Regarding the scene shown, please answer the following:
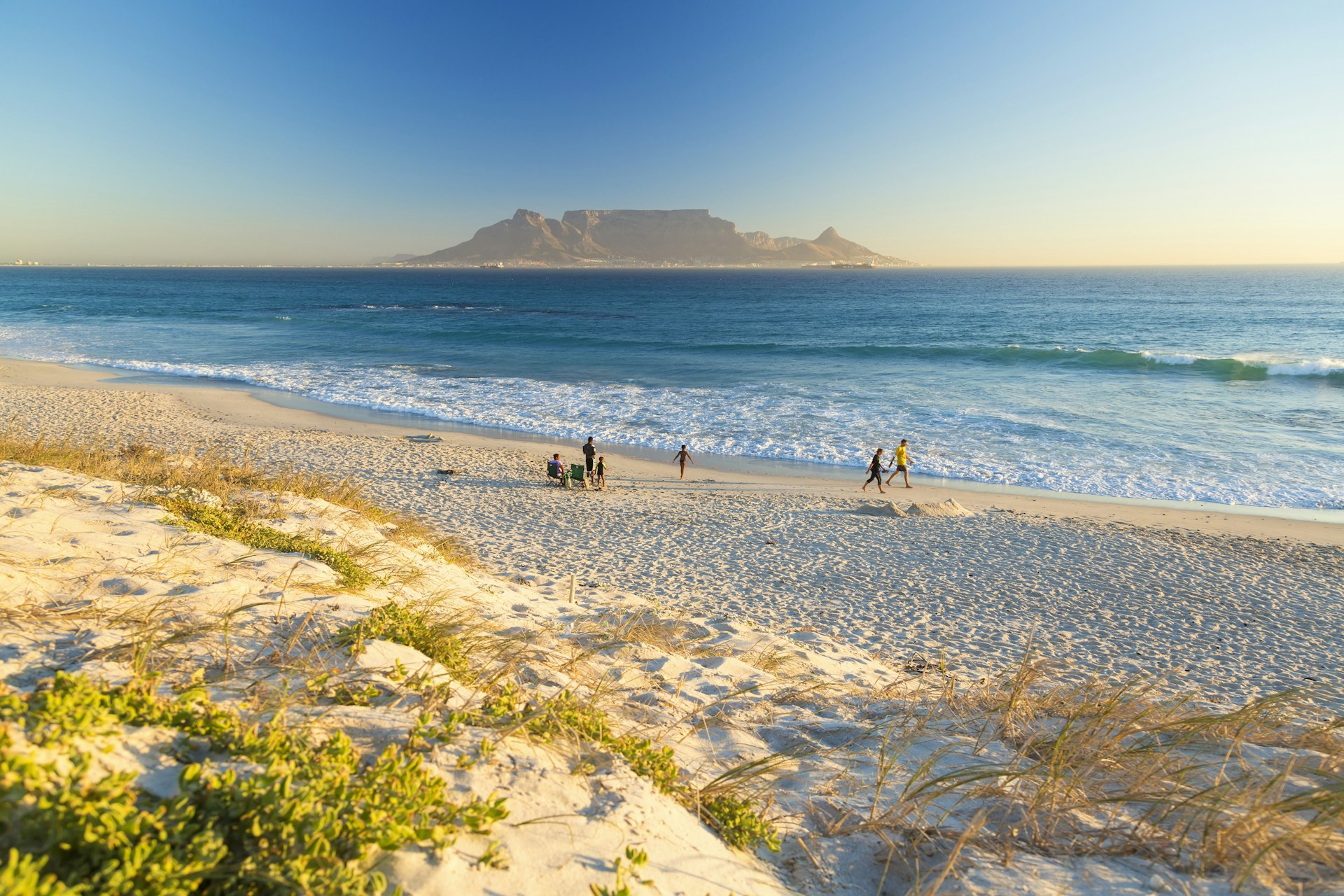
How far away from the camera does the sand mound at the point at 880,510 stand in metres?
13.2

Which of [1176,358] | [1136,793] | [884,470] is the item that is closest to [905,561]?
[884,470]

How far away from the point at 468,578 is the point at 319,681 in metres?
4.53

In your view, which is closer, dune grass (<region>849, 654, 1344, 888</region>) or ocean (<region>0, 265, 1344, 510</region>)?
dune grass (<region>849, 654, 1344, 888</region>)

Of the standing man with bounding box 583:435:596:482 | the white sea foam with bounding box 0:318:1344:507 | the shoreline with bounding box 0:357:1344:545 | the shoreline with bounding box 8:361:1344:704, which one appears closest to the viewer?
the shoreline with bounding box 8:361:1344:704

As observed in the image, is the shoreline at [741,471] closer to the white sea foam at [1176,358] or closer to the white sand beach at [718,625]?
the white sand beach at [718,625]

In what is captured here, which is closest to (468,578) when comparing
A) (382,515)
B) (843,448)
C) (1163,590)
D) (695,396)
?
(382,515)

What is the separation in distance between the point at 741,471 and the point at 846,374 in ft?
60.1

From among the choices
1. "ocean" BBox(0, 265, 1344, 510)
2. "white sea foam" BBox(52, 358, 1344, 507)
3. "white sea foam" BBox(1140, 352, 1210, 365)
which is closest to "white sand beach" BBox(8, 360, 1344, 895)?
"white sea foam" BBox(52, 358, 1344, 507)

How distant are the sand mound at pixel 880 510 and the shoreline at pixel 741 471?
0.90 meters

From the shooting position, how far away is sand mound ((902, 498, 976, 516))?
13164mm

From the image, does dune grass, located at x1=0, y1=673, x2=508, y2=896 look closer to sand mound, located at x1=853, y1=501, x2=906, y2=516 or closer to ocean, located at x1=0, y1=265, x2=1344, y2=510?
sand mound, located at x1=853, y1=501, x2=906, y2=516

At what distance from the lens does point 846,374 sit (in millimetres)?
33312

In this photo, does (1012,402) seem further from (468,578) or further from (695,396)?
(468,578)

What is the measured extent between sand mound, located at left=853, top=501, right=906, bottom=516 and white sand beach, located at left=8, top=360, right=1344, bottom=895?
17cm
